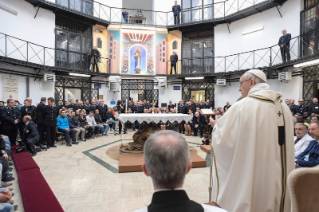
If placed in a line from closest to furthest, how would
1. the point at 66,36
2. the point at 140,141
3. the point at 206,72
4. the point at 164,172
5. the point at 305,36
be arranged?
1. the point at 164,172
2. the point at 140,141
3. the point at 305,36
4. the point at 66,36
5. the point at 206,72

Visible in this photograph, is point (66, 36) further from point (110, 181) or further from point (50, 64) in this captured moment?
point (110, 181)

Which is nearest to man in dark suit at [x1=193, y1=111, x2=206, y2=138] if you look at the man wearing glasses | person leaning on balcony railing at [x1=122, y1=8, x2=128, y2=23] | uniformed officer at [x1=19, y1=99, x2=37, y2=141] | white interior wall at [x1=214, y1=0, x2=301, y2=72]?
the man wearing glasses

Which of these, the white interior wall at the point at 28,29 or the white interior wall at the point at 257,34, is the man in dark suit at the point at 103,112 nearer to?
the white interior wall at the point at 28,29

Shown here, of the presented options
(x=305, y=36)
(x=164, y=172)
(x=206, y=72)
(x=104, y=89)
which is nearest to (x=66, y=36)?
(x=104, y=89)

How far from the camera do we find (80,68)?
13461mm

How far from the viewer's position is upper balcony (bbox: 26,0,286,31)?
11.9 metres

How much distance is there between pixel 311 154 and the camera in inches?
132

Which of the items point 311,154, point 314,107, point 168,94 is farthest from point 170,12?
point 311,154

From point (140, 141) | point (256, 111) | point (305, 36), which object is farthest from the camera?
point (305, 36)

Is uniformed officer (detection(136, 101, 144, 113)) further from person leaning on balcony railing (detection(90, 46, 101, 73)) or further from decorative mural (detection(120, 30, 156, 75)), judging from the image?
person leaning on balcony railing (detection(90, 46, 101, 73))

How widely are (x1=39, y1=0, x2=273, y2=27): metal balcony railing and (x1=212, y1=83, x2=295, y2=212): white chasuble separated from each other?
1266cm

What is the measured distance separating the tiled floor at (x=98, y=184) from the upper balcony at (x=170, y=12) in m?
9.64

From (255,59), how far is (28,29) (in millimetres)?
12701

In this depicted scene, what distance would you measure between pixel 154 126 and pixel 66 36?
9.79m
